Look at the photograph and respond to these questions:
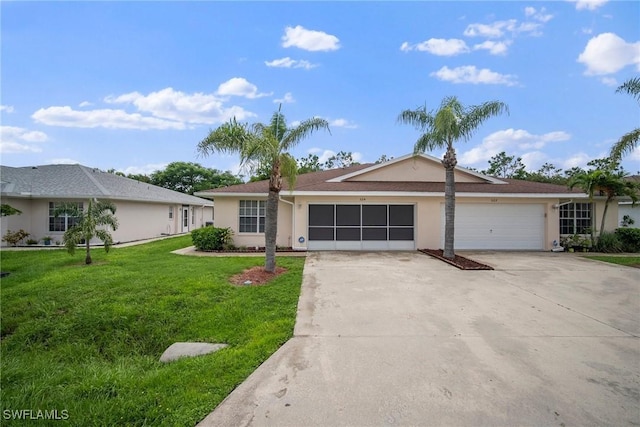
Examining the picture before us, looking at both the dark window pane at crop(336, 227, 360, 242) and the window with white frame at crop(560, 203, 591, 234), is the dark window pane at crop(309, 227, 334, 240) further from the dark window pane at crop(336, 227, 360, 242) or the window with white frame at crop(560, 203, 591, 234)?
the window with white frame at crop(560, 203, 591, 234)

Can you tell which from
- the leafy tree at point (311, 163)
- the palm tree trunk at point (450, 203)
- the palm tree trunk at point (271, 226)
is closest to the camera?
the palm tree trunk at point (271, 226)

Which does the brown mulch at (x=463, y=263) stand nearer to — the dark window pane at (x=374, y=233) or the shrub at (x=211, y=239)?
the dark window pane at (x=374, y=233)

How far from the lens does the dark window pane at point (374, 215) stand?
1421cm

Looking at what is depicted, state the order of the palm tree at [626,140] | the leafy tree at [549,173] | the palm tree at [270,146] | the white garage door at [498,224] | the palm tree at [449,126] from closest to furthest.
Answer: the palm tree at [270,146] < the palm tree at [626,140] < the palm tree at [449,126] < the white garage door at [498,224] < the leafy tree at [549,173]

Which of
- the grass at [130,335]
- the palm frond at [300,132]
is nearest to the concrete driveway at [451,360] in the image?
the grass at [130,335]

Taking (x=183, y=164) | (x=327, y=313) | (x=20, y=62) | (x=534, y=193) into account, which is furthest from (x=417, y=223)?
(x=183, y=164)

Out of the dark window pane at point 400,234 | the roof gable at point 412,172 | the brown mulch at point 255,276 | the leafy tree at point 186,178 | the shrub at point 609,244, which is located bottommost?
the brown mulch at point 255,276

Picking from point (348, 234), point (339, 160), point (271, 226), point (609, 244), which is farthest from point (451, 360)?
point (339, 160)

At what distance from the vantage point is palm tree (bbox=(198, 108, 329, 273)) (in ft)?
27.3

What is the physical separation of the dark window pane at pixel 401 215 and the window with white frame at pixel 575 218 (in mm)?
7936

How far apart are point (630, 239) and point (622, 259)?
3594 millimetres

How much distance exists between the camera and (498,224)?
47.0 ft

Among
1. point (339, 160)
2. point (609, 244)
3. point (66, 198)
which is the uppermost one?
point (339, 160)

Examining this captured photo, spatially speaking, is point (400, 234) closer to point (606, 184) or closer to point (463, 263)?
point (463, 263)
